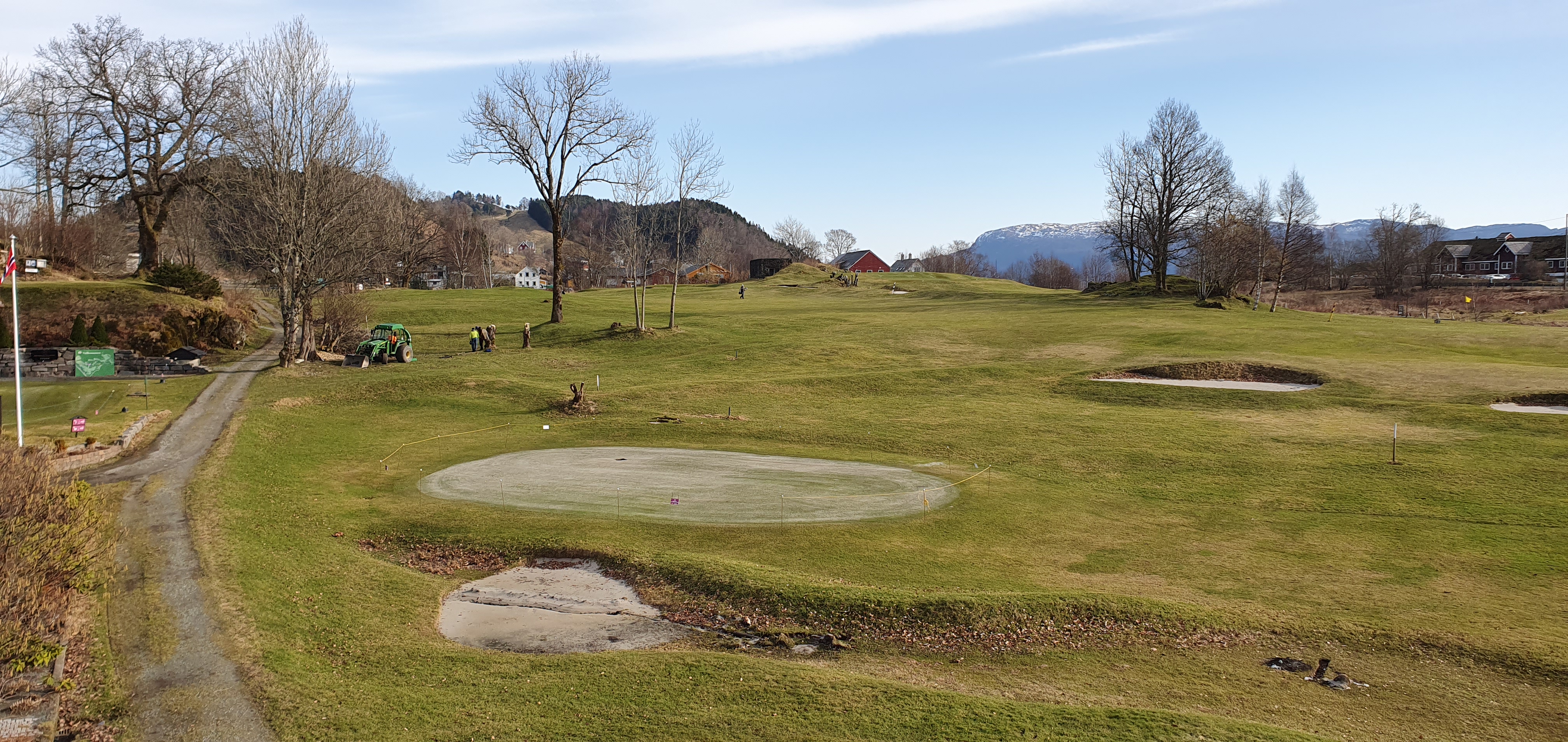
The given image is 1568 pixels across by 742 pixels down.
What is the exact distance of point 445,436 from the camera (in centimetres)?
3008

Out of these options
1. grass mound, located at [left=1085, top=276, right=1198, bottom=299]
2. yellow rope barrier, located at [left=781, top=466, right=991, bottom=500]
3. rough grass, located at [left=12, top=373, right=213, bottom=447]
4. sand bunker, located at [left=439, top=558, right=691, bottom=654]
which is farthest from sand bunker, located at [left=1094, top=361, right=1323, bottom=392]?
grass mound, located at [left=1085, top=276, right=1198, bottom=299]

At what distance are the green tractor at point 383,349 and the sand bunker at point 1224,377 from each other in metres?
33.7

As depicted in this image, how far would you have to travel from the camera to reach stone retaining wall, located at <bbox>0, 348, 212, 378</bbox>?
3647cm

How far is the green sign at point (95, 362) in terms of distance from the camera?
122 ft

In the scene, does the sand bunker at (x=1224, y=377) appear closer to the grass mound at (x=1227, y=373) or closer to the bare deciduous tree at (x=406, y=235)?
the grass mound at (x=1227, y=373)

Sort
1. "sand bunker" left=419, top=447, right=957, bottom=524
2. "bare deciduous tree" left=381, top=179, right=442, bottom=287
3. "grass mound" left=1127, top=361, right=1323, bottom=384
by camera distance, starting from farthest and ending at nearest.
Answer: "bare deciduous tree" left=381, top=179, right=442, bottom=287 → "grass mound" left=1127, top=361, right=1323, bottom=384 → "sand bunker" left=419, top=447, right=957, bottom=524

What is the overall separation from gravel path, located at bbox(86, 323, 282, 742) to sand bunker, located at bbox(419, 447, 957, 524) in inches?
231

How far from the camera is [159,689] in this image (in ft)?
35.4

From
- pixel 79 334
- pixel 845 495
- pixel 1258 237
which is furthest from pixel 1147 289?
pixel 79 334

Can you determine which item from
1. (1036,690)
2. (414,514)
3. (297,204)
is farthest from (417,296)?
(1036,690)

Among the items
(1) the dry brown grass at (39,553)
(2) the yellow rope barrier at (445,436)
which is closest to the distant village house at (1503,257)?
(2) the yellow rope barrier at (445,436)

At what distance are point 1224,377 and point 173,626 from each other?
121 feet

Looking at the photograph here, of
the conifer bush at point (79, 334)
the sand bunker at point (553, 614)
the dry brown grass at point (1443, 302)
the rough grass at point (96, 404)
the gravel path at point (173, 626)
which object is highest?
the dry brown grass at point (1443, 302)

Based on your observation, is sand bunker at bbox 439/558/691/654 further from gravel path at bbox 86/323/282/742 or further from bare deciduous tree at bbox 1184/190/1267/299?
bare deciduous tree at bbox 1184/190/1267/299
